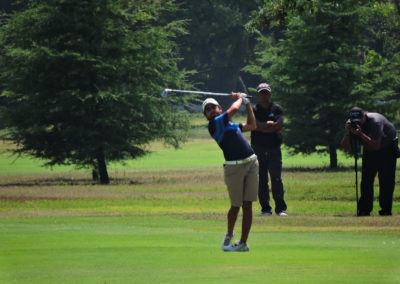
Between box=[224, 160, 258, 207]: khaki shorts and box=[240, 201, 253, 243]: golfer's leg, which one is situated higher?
box=[224, 160, 258, 207]: khaki shorts

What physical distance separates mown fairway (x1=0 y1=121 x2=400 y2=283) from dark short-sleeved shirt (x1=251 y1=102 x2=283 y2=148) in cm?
134

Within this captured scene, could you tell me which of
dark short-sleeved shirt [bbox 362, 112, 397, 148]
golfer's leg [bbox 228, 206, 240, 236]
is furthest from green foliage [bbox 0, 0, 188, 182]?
golfer's leg [bbox 228, 206, 240, 236]

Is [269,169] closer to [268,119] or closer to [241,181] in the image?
[268,119]

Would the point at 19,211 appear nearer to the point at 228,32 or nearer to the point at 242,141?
the point at 242,141

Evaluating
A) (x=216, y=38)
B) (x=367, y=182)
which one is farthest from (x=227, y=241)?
Result: (x=216, y=38)

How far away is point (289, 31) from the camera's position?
1623 inches

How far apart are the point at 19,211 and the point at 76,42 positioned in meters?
13.1

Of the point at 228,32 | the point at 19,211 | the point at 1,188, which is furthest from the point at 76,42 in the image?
the point at 228,32

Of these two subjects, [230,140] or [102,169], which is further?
[102,169]

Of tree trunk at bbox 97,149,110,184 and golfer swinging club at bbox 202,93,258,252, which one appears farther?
tree trunk at bbox 97,149,110,184

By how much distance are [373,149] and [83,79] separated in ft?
60.4

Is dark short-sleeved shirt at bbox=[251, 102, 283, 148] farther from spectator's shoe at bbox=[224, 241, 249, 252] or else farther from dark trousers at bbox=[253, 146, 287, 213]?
spectator's shoe at bbox=[224, 241, 249, 252]

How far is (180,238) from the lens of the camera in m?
14.5

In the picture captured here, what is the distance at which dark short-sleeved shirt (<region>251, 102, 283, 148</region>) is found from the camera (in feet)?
59.5
